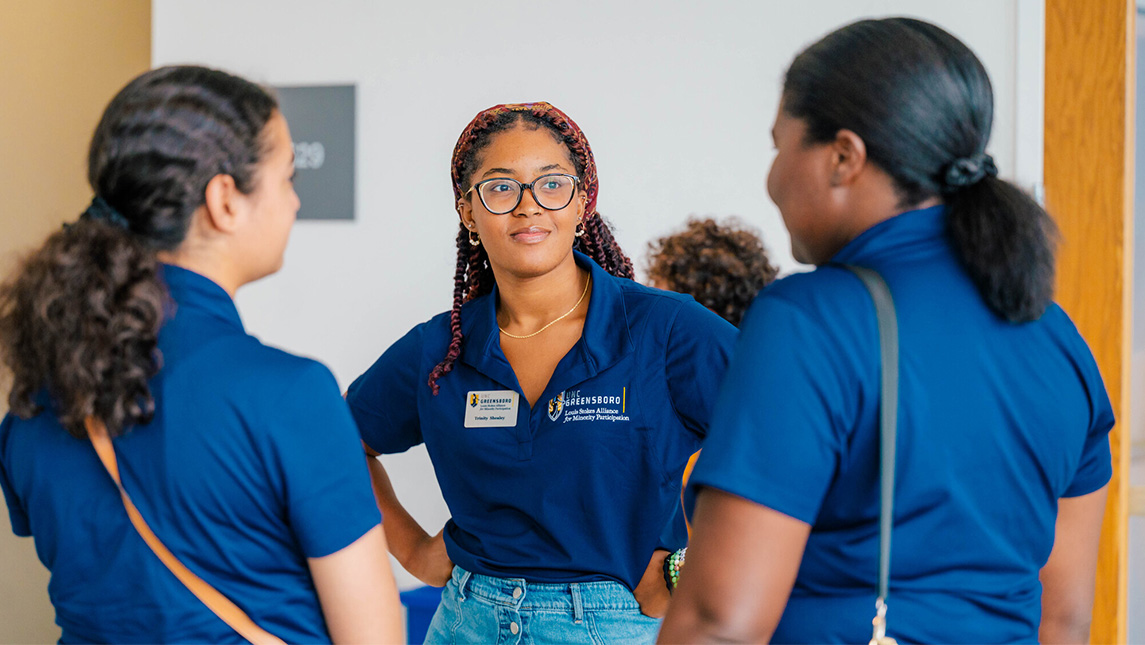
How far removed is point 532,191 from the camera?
1976 mm

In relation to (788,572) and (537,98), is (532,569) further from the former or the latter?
(537,98)

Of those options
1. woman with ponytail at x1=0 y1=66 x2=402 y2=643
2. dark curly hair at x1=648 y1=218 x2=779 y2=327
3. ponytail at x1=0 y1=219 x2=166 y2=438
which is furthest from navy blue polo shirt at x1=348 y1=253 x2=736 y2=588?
ponytail at x1=0 y1=219 x2=166 y2=438

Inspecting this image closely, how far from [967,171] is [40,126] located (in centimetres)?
391

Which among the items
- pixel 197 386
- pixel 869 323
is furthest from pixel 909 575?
pixel 197 386

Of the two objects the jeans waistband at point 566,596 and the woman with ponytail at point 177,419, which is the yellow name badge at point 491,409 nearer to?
the jeans waistband at point 566,596

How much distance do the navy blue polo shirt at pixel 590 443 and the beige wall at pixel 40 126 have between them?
2.46 metres

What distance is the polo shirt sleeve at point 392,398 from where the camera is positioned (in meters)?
2.14

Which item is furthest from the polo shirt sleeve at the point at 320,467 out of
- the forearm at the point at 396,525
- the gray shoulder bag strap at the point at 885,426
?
the forearm at the point at 396,525

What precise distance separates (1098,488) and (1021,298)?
410 millimetres

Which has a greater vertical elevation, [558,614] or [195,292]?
[195,292]

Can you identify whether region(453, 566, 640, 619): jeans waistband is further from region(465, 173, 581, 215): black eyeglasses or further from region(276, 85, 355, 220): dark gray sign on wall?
region(276, 85, 355, 220): dark gray sign on wall

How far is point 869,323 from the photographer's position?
1023mm

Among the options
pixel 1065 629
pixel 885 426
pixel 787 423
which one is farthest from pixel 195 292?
pixel 1065 629

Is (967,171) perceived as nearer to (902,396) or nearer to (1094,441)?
(902,396)
